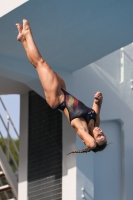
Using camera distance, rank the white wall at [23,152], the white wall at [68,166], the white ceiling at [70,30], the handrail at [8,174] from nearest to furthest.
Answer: the white ceiling at [70,30]
the white wall at [68,166]
the white wall at [23,152]
the handrail at [8,174]

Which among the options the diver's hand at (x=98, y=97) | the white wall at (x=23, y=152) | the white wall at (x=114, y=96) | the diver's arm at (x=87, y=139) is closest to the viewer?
the diver's arm at (x=87, y=139)

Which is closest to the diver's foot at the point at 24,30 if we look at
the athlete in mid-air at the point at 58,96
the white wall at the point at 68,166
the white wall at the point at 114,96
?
the athlete in mid-air at the point at 58,96

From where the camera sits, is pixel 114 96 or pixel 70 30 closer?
pixel 70 30

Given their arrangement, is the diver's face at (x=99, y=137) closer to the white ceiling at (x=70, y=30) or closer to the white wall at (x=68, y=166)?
the white ceiling at (x=70, y=30)

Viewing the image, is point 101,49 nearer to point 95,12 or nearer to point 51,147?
point 95,12

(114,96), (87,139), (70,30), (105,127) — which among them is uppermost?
(70,30)

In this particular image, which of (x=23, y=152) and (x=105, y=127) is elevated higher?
(x=105, y=127)

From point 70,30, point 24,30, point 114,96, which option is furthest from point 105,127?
point 24,30

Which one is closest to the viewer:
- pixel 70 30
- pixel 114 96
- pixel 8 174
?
pixel 70 30

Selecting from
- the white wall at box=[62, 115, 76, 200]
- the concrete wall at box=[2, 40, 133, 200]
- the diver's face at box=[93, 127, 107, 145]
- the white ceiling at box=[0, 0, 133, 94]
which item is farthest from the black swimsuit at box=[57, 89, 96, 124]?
the white wall at box=[62, 115, 76, 200]

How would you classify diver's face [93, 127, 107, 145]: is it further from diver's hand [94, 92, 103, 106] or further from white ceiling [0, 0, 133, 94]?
white ceiling [0, 0, 133, 94]

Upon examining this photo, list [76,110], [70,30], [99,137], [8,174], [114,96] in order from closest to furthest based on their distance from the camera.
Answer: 1. [99,137]
2. [76,110]
3. [70,30]
4. [114,96]
5. [8,174]

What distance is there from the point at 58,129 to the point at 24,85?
0.88m

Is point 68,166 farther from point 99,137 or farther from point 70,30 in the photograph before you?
point 99,137
